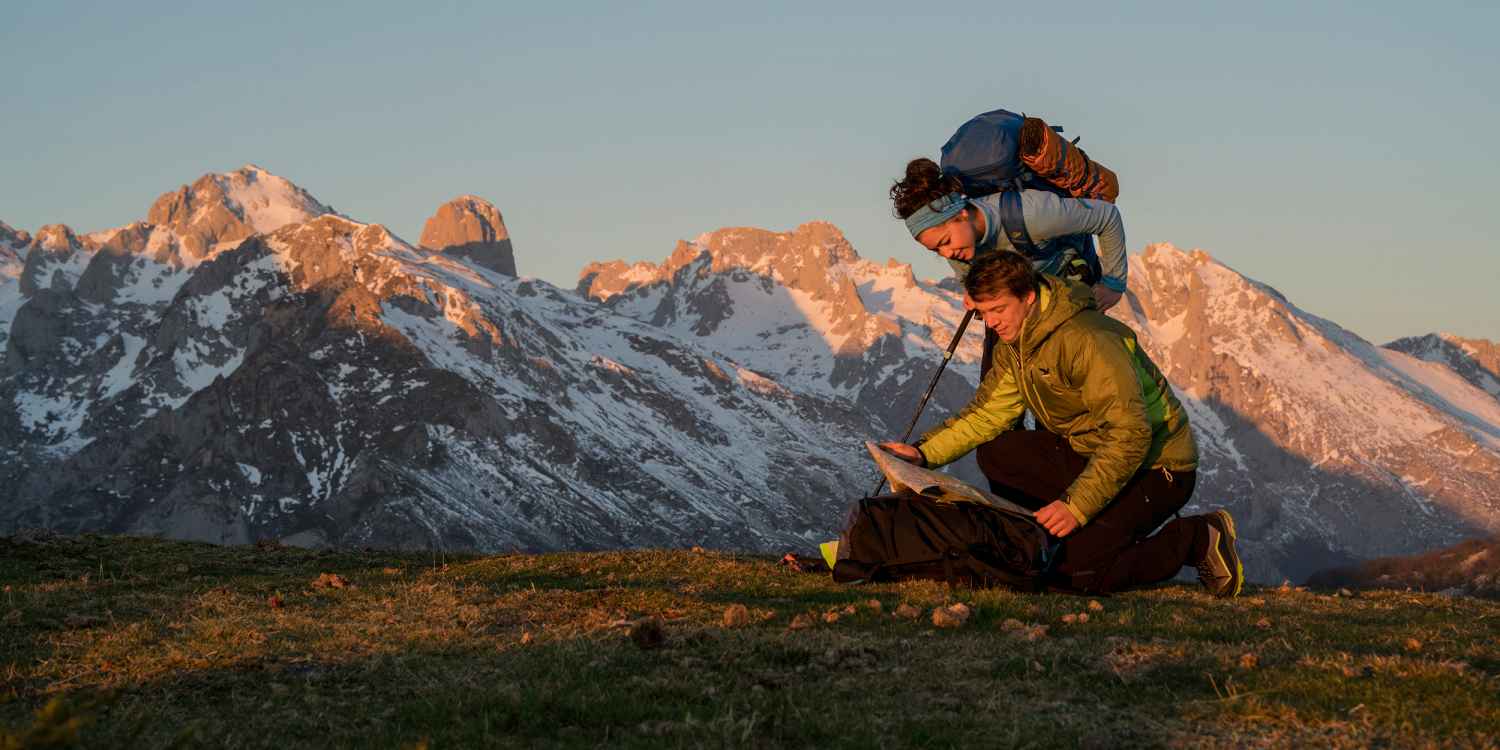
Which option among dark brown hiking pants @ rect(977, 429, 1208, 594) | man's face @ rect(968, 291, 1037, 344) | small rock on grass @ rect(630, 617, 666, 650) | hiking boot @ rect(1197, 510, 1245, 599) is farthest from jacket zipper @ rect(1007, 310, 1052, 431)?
small rock on grass @ rect(630, 617, 666, 650)

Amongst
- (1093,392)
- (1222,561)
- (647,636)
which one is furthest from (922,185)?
(647,636)

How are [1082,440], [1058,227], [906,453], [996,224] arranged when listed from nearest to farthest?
[1082,440] → [996,224] → [906,453] → [1058,227]

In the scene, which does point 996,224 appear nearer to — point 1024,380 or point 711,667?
point 1024,380

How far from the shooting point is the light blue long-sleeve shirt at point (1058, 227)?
19.2m

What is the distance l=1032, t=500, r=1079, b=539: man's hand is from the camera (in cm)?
1702

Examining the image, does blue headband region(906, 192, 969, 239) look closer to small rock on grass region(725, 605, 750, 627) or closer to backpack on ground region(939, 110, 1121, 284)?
backpack on ground region(939, 110, 1121, 284)

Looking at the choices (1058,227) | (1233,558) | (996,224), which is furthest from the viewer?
(1058,227)

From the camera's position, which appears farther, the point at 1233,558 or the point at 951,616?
the point at 1233,558

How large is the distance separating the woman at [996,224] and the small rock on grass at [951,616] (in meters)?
4.90

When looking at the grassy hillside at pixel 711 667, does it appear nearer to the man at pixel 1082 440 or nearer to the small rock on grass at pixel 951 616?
the small rock on grass at pixel 951 616

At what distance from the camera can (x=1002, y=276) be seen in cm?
1702

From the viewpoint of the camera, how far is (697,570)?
20688 mm

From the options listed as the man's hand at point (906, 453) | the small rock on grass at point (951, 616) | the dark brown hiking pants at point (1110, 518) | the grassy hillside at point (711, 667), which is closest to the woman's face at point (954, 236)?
the dark brown hiking pants at point (1110, 518)

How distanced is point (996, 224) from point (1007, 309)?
2.22 metres
